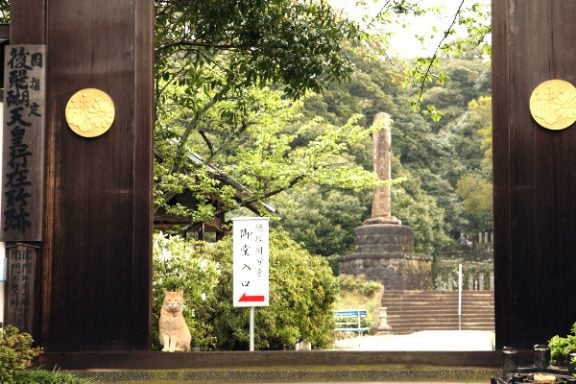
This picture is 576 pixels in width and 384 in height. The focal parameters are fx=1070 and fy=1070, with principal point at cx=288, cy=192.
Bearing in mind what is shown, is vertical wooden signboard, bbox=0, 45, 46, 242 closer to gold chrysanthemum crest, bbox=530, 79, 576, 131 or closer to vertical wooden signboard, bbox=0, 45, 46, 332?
vertical wooden signboard, bbox=0, 45, 46, 332

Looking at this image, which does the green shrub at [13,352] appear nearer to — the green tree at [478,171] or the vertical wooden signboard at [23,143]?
the vertical wooden signboard at [23,143]

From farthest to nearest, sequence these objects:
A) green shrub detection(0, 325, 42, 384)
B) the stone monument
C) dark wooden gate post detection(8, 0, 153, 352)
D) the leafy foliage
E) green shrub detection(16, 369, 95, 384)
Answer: the stone monument < the leafy foliage < dark wooden gate post detection(8, 0, 153, 352) < green shrub detection(16, 369, 95, 384) < green shrub detection(0, 325, 42, 384)

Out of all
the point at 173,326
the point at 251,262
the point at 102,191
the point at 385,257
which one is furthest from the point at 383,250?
the point at 102,191

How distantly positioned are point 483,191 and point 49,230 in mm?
25185

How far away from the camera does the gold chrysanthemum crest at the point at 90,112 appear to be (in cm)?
804

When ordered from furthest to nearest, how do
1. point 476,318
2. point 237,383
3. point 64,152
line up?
point 476,318
point 64,152
point 237,383

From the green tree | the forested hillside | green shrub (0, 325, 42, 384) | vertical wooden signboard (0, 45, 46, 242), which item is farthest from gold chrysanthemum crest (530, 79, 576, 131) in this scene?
the green tree

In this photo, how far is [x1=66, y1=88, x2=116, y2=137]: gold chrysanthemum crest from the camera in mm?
8039

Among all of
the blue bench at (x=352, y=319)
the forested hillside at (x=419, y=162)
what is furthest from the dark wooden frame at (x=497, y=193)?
the forested hillside at (x=419, y=162)

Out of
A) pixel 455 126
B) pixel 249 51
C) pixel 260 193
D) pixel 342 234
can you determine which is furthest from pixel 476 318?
pixel 249 51

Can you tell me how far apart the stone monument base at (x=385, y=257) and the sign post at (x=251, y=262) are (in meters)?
18.0

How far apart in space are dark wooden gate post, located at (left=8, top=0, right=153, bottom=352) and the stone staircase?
54.6ft

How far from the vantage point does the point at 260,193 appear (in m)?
16.0

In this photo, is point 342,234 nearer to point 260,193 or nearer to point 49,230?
point 260,193
